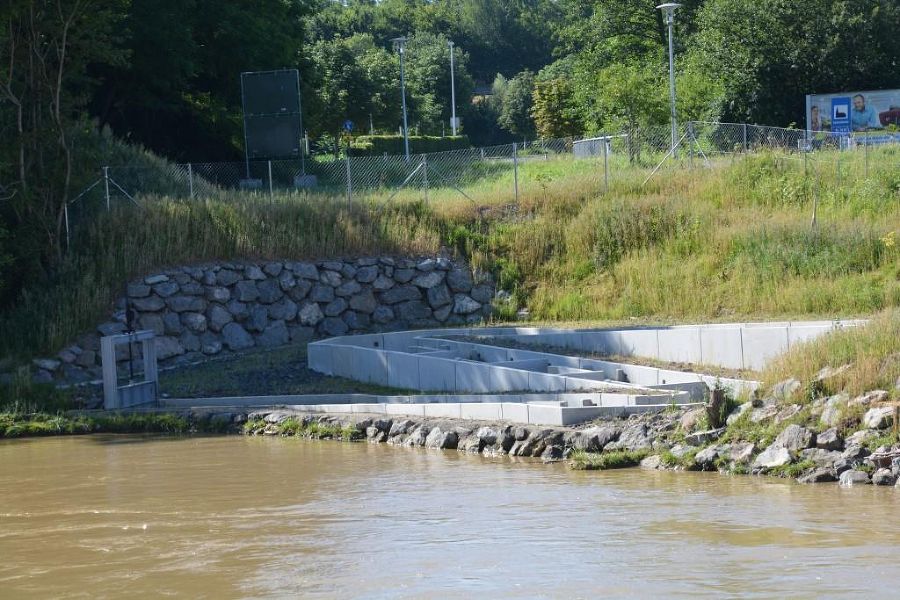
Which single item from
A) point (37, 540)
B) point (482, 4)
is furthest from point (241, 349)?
point (482, 4)

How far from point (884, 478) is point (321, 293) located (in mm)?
16215

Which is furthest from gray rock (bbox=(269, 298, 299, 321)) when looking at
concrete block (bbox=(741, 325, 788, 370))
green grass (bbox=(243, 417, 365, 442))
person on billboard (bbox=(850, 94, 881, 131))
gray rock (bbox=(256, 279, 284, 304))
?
person on billboard (bbox=(850, 94, 881, 131))

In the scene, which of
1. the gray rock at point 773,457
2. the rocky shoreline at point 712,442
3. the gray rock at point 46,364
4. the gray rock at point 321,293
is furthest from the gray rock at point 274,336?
the gray rock at point 773,457

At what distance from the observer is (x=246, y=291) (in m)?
26.2

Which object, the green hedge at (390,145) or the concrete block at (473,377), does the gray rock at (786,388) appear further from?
the green hedge at (390,145)

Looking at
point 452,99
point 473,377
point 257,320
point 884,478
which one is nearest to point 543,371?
point 473,377

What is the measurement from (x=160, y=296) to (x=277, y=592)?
16149mm

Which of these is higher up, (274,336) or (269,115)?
(269,115)

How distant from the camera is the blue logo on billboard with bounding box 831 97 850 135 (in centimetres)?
4097

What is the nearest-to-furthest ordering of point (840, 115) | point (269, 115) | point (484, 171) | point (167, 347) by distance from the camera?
point (167, 347)
point (269, 115)
point (484, 171)
point (840, 115)

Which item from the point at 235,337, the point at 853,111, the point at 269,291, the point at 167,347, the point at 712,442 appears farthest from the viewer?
the point at 853,111

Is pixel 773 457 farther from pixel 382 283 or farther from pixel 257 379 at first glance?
pixel 382 283

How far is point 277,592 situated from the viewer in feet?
32.8

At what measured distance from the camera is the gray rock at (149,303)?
2491cm
